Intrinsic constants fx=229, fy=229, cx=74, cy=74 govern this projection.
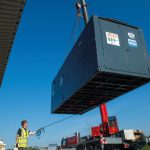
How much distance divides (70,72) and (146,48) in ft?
11.8

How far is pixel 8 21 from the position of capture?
289 inches

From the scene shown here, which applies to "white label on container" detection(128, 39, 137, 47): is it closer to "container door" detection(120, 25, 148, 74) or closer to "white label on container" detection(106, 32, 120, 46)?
"container door" detection(120, 25, 148, 74)

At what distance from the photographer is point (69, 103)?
11977 mm

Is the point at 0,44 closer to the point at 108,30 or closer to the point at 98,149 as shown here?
the point at 108,30

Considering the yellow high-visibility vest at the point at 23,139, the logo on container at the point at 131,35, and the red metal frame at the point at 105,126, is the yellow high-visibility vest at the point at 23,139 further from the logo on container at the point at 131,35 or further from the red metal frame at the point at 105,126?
the red metal frame at the point at 105,126

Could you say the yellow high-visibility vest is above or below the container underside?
below

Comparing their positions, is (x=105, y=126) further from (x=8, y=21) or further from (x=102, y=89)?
(x=8, y=21)

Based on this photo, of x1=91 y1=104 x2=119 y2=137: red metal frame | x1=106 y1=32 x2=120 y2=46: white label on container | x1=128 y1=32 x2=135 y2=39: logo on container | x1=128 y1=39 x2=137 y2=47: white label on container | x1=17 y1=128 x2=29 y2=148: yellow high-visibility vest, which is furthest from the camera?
x1=91 y1=104 x2=119 y2=137: red metal frame

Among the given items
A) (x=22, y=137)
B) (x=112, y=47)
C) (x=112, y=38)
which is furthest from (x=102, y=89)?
(x=22, y=137)

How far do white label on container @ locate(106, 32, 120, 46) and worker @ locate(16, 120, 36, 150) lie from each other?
170 inches

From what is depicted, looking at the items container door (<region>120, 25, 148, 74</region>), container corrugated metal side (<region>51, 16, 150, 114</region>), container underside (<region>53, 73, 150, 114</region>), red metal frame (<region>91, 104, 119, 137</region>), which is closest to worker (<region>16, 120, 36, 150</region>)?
container corrugated metal side (<region>51, 16, 150, 114</region>)

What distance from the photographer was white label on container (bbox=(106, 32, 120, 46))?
8.63 m

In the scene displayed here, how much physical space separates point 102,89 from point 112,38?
2215mm

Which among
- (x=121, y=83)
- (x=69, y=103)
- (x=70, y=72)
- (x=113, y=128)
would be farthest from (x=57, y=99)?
(x=113, y=128)
